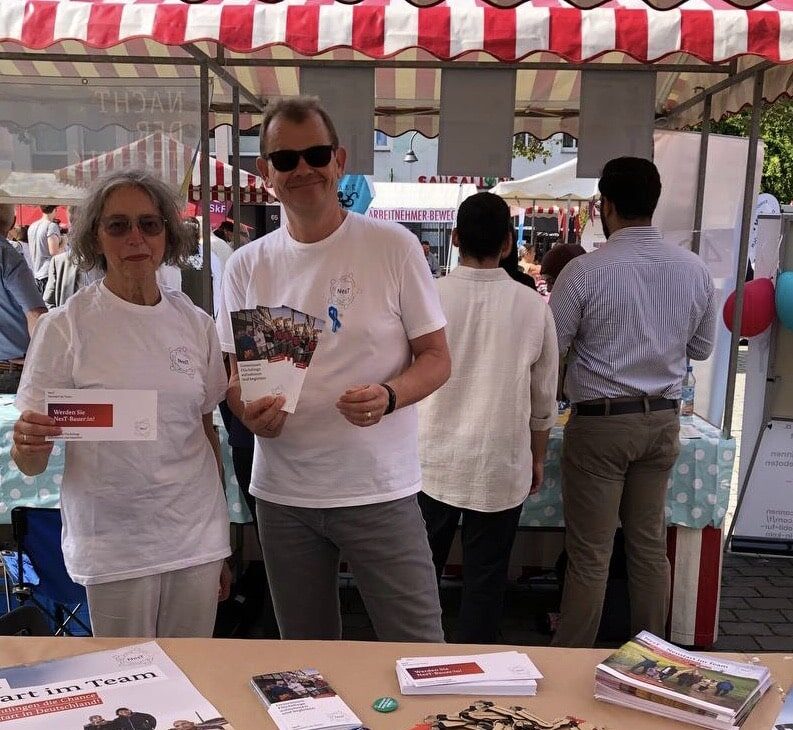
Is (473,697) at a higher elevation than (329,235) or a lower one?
lower

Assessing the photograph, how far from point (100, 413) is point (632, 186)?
213cm

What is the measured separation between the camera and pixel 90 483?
1924 millimetres

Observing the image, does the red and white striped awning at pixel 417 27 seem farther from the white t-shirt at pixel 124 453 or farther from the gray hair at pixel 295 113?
the white t-shirt at pixel 124 453

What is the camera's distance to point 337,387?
6.66 feet

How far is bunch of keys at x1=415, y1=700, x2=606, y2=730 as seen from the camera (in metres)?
1.37

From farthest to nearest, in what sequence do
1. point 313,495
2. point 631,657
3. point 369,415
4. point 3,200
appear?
1. point 3,200
2. point 313,495
3. point 369,415
4. point 631,657

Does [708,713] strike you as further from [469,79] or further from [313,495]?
[469,79]

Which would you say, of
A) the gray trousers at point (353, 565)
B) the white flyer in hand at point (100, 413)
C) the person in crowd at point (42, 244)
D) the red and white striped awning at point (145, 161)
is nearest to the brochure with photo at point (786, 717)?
the gray trousers at point (353, 565)

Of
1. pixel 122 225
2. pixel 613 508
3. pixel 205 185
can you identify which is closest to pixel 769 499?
pixel 613 508

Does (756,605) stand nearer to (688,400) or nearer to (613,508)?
(688,400)

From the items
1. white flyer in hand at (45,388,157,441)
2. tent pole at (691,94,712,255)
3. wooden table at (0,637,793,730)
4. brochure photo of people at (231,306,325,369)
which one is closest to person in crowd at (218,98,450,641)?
brochure photo of people at (231,306,325,369)

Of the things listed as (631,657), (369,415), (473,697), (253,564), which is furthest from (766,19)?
(253,564)

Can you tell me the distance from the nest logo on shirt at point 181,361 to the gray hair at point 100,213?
10.4 inches

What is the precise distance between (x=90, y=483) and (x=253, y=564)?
2.45 meters
